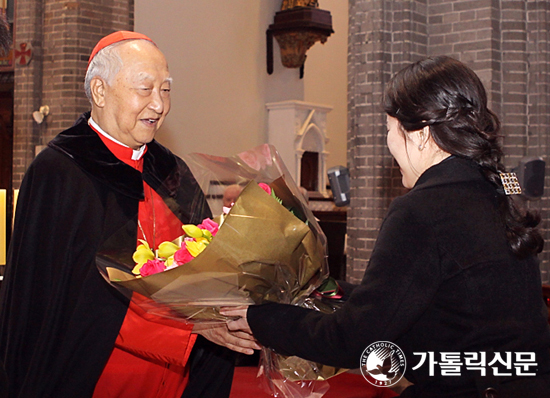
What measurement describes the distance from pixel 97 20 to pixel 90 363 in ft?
23.3

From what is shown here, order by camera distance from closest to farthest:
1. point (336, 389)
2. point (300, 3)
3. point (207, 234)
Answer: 1. point (207, 234)
2. point (336, 389)
3. point (300, 3)

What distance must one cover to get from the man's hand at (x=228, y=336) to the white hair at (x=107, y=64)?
1093mm

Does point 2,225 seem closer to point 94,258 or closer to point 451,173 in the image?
point 94,258

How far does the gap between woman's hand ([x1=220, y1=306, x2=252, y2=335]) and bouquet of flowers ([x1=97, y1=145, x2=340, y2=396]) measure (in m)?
0.03

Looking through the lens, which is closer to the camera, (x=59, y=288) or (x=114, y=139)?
(x=59, y=288)

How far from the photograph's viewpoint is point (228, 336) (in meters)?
2.25

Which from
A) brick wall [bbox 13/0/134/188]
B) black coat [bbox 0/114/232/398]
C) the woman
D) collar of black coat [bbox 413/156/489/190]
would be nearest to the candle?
black coat [bbox 0/114/232/398]

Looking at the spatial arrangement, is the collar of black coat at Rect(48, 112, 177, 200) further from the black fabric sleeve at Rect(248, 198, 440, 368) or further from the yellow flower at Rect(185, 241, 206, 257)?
the black fabric sleeve at Rect(248, 198, 440, 368)

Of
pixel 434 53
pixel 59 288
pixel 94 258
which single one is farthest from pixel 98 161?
pixel 434 53

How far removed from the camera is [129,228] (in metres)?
2.11

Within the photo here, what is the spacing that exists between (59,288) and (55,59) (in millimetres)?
7037

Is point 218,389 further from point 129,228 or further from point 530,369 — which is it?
point 530,369

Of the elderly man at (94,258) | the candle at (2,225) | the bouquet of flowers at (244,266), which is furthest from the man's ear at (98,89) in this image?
the candle at (2,225)

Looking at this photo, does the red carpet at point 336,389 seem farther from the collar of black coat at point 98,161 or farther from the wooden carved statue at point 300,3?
the wooden carved statue at point 300,3
